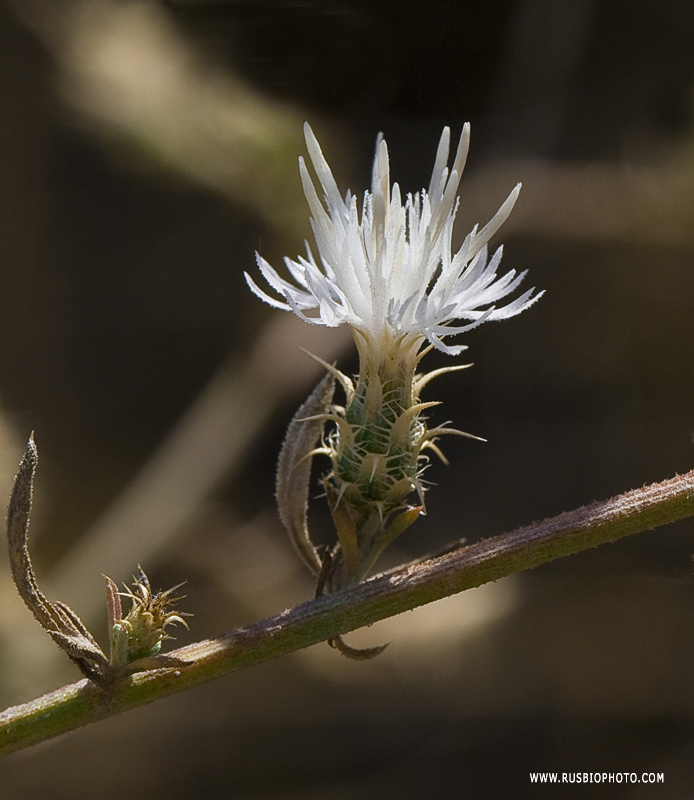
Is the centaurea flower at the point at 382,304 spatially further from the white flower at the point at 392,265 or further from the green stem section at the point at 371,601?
the green stem section at the point at 371,601

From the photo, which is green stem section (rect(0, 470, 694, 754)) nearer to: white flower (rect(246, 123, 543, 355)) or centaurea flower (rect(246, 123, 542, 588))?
centaurea flower (rect(246, 123, 542, 588))

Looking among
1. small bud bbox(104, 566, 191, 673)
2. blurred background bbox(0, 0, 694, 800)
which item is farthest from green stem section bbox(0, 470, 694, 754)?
blurred background bbox(0, 0, 694, 800)

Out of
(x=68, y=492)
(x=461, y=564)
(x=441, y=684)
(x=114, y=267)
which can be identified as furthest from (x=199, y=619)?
(x=461, y=564)

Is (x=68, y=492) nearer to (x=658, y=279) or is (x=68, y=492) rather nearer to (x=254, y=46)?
(x=254, y=46)

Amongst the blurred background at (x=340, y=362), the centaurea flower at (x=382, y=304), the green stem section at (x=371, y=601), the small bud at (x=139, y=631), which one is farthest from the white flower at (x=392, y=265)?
the blurred background at (x=340, y=362)

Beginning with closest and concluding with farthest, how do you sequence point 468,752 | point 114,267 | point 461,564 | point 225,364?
1. point 461,564
2. point 468,752
3. point 225,364
4. point 114,267
